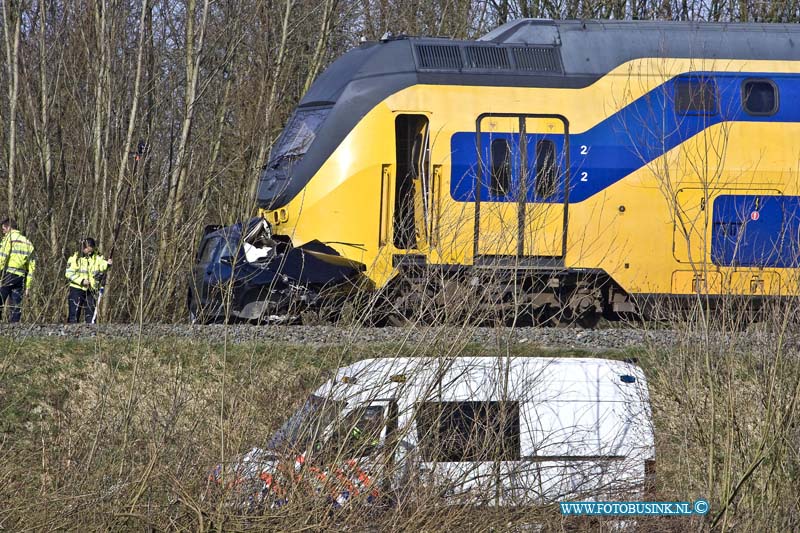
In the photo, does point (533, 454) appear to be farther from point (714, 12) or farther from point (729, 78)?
point (714, 12)

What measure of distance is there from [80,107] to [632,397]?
45.1 ft

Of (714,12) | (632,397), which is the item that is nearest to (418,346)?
(632,397)

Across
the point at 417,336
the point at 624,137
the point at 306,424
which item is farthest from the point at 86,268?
the point at 306,424

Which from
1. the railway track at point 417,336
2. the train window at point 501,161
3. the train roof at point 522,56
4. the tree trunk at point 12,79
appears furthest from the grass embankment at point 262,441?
the tree trunk at point 12,79

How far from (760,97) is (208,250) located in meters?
7.28

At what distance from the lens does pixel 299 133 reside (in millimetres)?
13867

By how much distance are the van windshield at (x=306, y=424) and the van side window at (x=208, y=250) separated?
6485mm

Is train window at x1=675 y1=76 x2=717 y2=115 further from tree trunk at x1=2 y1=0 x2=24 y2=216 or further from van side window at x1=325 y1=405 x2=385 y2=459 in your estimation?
tree trunk at x1=2 y1=0 x2=24 y2=216

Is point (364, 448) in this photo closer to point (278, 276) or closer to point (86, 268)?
point (278, 276)

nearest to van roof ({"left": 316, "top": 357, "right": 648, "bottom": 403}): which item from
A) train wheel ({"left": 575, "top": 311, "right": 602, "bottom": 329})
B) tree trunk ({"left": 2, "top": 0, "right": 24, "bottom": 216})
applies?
train wheel ({"left": 575, "top": 311, "right": 602, "bottom": 329})

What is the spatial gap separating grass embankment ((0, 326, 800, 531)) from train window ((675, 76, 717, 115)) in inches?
222

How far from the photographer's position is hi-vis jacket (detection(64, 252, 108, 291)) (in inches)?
567

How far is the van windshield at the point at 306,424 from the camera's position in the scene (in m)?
7.07

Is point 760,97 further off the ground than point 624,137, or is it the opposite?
point 760,97
